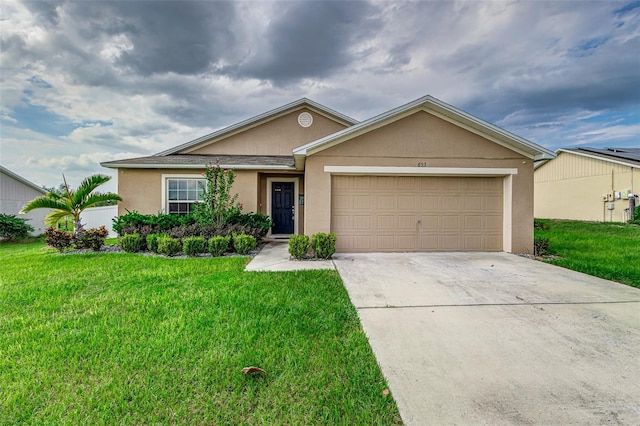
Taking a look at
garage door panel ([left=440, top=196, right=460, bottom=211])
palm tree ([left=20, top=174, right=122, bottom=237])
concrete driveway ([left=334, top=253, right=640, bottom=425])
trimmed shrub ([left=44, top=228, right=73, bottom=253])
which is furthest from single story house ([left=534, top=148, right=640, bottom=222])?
trimmed shrub ([left=44, top=228, right=73, bottom=253])

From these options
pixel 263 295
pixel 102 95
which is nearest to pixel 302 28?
pixel 102 95

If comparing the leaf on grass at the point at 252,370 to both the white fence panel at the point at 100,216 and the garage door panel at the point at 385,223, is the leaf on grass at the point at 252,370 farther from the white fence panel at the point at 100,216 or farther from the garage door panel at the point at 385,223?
the white fence panel at the point at 100,216

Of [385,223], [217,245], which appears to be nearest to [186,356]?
[217,245]

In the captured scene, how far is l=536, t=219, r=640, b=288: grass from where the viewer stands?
253 inches

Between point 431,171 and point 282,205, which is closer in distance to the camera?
point 431,171

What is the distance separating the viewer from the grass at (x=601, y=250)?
6.43 m

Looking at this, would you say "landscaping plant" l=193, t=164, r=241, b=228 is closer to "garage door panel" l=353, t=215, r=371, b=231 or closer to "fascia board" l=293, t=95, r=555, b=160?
"fascia board" l=293, t=95, r=555, b=160

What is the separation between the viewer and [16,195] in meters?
16.0

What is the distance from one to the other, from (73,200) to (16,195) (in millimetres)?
11500

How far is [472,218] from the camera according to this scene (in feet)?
28.8

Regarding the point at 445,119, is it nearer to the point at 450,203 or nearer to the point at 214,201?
the point at 450,203

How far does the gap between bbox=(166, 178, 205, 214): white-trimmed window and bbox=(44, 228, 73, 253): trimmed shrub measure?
3.00 meters

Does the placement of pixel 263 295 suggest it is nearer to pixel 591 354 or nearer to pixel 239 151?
pixel 591 354

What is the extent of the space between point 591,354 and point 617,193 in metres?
18.3
